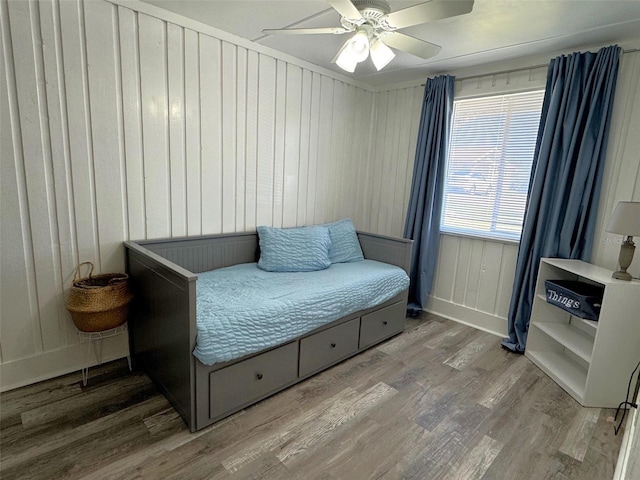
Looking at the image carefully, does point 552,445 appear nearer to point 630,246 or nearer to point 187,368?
point 630,246

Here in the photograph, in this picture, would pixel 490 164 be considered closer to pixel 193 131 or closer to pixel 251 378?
pixel 193 131

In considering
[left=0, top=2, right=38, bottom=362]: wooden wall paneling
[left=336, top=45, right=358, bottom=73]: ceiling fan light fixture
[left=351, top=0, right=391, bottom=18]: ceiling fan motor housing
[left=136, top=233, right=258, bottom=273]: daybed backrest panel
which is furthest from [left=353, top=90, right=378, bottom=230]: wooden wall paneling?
[left=0, top=2, right=38, bottom=362]: wooden wall paneling

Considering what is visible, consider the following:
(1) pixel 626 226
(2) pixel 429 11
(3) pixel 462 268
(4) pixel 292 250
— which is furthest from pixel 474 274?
(2) pixel 429 11

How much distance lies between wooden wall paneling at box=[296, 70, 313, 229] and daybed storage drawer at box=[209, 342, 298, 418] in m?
1.49

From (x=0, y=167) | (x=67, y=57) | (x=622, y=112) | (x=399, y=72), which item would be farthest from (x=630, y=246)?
(x=0, y=167)

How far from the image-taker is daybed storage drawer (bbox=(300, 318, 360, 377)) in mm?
2183

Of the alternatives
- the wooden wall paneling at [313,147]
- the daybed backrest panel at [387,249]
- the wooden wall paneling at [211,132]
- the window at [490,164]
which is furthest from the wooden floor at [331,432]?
the wooden wall paneling at [313,147]

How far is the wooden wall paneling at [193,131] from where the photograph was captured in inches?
92.0

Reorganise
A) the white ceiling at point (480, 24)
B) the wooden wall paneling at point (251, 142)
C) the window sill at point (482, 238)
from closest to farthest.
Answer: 1. the white ceiling at point (480, 24)
2. the wooden wall paneling at point (251, 142)
3. the window sill at point (482, 238)

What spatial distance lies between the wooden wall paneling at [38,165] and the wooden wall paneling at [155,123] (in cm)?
51

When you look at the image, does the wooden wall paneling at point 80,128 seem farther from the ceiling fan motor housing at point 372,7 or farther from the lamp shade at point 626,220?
the lamp shade at point 626,220

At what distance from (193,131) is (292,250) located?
1148 millimetres

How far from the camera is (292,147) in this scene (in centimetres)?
307

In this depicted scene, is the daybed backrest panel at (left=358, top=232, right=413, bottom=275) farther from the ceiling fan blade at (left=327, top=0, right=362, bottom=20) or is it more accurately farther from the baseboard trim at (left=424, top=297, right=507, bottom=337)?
the ceiling fan blade at (left=327, top=0, right=362, bottom=20)
